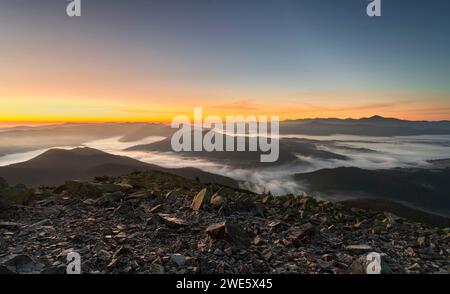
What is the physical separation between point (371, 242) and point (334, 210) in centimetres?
300

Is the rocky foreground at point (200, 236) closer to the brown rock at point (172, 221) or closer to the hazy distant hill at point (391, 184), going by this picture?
the brown rock at point (172, 221)

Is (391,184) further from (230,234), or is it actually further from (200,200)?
(230,234)

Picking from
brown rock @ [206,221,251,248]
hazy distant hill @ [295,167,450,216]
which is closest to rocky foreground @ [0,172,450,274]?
brown rock @ [206,221,251,248]

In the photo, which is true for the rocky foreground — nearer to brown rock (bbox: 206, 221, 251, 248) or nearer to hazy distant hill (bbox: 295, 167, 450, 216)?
brown rock (bbox: 206, 221, 251, 248)

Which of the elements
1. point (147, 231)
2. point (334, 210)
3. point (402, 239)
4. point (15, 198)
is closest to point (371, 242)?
point (402, 239)

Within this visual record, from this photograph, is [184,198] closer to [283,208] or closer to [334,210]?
[283,208]

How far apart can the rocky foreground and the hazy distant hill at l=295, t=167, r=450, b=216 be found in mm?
139973

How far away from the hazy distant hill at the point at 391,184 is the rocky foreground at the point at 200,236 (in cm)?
13997

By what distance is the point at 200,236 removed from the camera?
27.8 feet

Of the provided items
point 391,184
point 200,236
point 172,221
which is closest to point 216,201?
point 172,221

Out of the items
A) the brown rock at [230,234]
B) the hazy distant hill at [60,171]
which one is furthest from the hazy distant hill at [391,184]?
the brown rock at [230,234]

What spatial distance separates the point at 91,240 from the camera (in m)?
8.16

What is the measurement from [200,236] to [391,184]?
590ft

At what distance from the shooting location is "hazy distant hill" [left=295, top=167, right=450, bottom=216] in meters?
142
